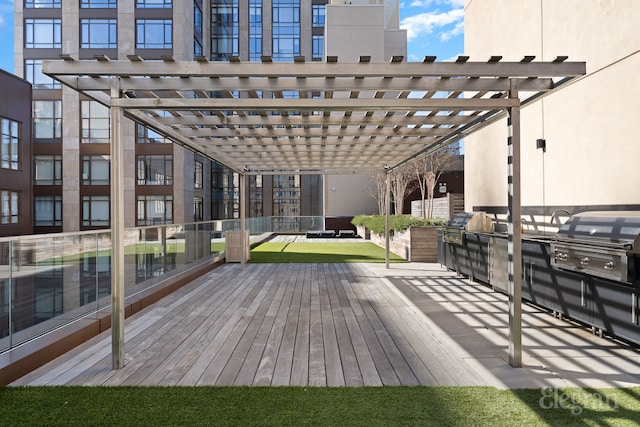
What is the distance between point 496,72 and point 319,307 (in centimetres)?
387

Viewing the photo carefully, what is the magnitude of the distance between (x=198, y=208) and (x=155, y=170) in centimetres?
472

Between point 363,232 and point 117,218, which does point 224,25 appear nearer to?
point 363,232

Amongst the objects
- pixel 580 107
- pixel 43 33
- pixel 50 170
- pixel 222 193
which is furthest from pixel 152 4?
pixel 580 107

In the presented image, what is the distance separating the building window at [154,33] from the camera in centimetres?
2661

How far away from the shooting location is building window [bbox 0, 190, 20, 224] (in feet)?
63.9

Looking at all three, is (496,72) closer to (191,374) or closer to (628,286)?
(628,286)

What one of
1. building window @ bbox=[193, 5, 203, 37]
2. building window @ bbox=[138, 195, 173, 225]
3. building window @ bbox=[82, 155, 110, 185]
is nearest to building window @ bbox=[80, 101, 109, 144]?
building window @ bbox=[82, 155, 110, 185]

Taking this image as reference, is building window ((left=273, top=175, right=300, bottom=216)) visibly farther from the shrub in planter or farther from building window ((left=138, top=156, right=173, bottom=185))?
the shrub in planter

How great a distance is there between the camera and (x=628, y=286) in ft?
12.1

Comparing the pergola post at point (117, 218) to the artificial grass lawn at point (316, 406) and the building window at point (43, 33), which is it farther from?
the building window at point (43, 33)

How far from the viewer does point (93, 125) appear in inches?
1050

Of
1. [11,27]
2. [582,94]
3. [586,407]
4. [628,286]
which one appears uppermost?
[11,27]

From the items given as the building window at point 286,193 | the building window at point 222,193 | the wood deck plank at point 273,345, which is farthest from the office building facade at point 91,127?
the wood deck plank at point 273,345

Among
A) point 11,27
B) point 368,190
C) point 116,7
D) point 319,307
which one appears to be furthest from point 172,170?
point 319,307
